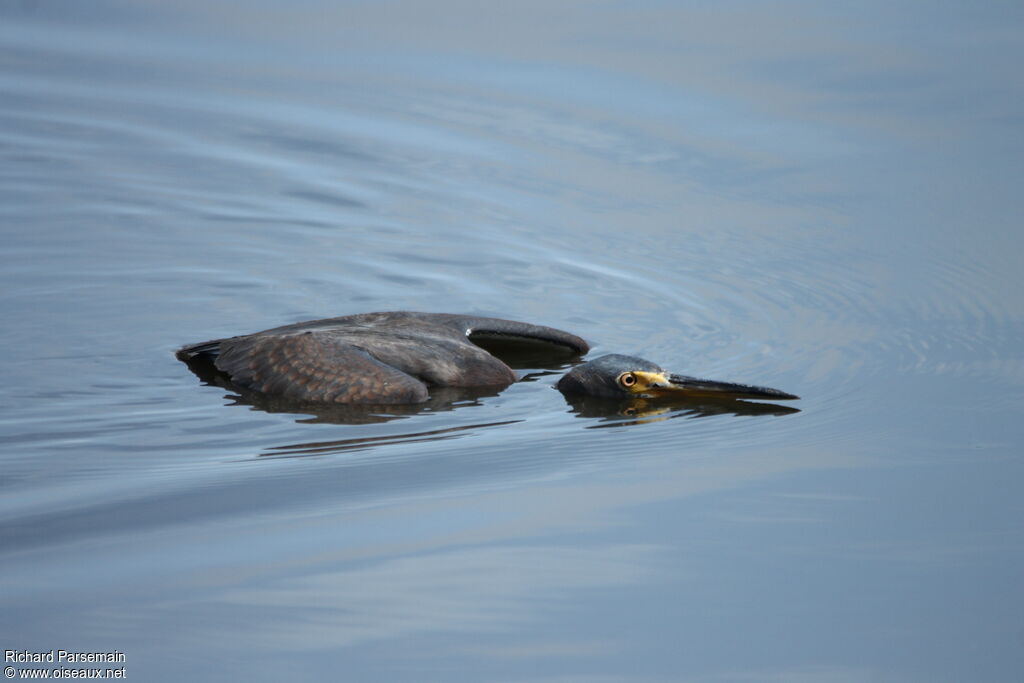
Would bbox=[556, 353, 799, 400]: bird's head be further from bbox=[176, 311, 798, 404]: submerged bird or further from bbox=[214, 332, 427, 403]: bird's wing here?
bbox=[214, 332, 427, 403]: bird's wing

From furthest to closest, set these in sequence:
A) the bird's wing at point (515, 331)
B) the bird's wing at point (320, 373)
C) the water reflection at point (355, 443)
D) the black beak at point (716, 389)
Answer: the bird's wing at point (515, 331) < the bird's wing at point (320, 373) < the black beak at point (716, 389) < the water reflection at point (355, 443)

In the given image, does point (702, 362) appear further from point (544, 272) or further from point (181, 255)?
point (181, 255)

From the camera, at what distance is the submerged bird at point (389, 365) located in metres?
8.12

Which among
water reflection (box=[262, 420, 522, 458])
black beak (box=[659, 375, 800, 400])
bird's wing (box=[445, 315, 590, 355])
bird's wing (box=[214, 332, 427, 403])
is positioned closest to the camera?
water reflection (box=[262, 420, 522, 458])

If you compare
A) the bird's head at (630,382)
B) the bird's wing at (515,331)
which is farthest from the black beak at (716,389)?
the bird's wing at (515,331)

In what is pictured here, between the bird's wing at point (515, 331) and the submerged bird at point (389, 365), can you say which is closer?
the submerged bird at point (389, 365)

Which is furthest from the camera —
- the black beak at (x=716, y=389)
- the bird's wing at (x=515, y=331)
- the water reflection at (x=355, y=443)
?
the bird's wing at (x=515, y=331)

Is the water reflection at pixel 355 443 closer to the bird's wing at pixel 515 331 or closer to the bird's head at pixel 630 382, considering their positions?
the bird's head at pixel 630 382

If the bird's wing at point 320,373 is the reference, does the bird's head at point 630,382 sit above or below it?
above

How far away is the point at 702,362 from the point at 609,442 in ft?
5.30

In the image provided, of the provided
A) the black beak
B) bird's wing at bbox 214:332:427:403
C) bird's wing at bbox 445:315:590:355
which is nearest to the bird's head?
the black beak

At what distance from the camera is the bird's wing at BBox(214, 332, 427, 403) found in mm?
8102

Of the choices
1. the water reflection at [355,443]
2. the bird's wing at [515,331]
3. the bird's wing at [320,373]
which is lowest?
the water reflection at [355,443]

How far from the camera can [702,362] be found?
29.2 ft
